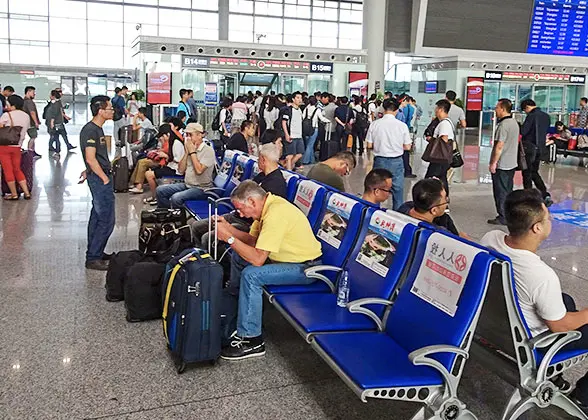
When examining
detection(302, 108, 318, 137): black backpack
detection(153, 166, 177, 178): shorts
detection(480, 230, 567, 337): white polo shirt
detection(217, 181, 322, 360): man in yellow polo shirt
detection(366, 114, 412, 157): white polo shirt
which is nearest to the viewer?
detection(480, 230, 567, 337): white polo shirt

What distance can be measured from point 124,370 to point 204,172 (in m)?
3.77

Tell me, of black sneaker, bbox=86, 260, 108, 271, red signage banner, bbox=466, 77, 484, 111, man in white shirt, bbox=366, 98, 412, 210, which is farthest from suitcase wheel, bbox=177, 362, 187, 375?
red signage banner, bbox=466, 77, 484, 111

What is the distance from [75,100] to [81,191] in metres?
21.5

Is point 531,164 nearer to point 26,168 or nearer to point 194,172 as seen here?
point 194,172

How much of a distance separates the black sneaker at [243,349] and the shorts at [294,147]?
8691mm

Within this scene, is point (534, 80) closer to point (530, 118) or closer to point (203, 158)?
point (530, 118)

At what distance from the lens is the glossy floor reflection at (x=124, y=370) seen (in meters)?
2.99

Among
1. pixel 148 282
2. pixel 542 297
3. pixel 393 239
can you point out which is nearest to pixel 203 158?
pixel 148 282

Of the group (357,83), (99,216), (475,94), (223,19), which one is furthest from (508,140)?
(223,19)

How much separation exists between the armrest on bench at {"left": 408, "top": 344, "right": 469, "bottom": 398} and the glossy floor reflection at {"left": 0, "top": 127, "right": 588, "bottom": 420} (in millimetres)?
516

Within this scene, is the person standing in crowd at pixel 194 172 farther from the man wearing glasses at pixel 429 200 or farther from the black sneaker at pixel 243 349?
the man wearing glasses at pixel 429 200

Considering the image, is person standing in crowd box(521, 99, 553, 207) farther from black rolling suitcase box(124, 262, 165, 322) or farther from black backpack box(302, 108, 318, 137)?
black backpack box(302, 108, 318, 137)

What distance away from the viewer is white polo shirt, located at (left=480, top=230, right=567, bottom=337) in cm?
260

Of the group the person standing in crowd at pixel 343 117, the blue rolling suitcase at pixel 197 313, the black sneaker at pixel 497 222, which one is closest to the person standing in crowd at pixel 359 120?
the person standing in crowd at pixel 343 117
